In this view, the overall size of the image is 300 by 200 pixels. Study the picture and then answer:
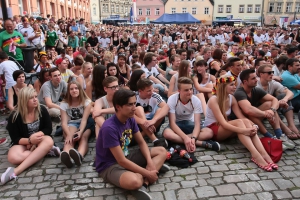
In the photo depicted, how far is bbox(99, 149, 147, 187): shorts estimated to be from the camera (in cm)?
330

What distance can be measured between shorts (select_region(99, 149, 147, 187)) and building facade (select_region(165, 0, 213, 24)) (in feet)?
218

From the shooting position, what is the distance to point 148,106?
502cm

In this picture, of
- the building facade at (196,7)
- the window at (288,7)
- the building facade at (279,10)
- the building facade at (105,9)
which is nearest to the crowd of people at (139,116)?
the building facade at (105,9)

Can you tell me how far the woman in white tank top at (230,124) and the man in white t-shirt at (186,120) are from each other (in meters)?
0.21

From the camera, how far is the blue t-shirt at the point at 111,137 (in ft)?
10.4

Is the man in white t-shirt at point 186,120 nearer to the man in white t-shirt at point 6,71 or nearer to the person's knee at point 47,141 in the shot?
the person's knee at point 47,141

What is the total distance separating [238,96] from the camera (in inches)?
184

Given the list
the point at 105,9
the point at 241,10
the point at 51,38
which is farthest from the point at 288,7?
the point at 51,38

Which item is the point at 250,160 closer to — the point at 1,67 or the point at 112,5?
the point at 1,67

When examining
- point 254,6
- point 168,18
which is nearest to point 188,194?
point 168,18

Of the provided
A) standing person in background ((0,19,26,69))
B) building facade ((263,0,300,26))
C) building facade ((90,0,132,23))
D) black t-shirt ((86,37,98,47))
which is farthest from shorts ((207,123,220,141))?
building facade ((263,0,300,26))

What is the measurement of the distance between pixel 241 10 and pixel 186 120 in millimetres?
66934

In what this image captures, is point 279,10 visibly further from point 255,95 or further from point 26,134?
point 26,134

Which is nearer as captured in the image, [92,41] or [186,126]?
[186,126]
